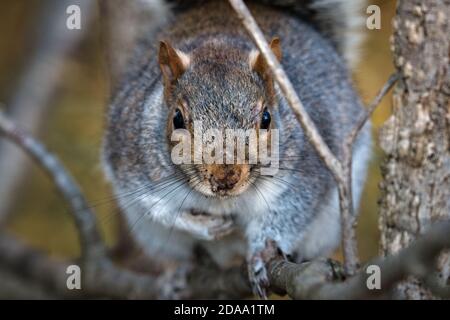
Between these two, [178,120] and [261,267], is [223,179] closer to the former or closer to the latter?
[178,120]

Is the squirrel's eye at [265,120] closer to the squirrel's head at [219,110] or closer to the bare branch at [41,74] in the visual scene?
the squirrel's head at [219,110]

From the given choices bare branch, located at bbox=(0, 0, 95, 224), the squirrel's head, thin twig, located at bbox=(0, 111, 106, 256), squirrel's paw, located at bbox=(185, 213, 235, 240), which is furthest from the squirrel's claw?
bare branch, located at bbox=(0, 0, 95, 224)

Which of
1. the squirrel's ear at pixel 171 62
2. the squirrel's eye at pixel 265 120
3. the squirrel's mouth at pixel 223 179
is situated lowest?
the squirrel's mouth at pixel 223 179

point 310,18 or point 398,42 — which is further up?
point 310,18

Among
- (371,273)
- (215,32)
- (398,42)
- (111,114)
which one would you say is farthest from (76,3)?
(371,273)

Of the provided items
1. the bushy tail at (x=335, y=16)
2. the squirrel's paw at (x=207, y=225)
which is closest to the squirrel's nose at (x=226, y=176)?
the squirrel's paw at (x=207, y=225)

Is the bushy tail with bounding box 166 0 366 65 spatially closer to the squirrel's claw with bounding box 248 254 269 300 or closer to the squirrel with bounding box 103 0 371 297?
the squirrel with bounding box 103 0 371 297
